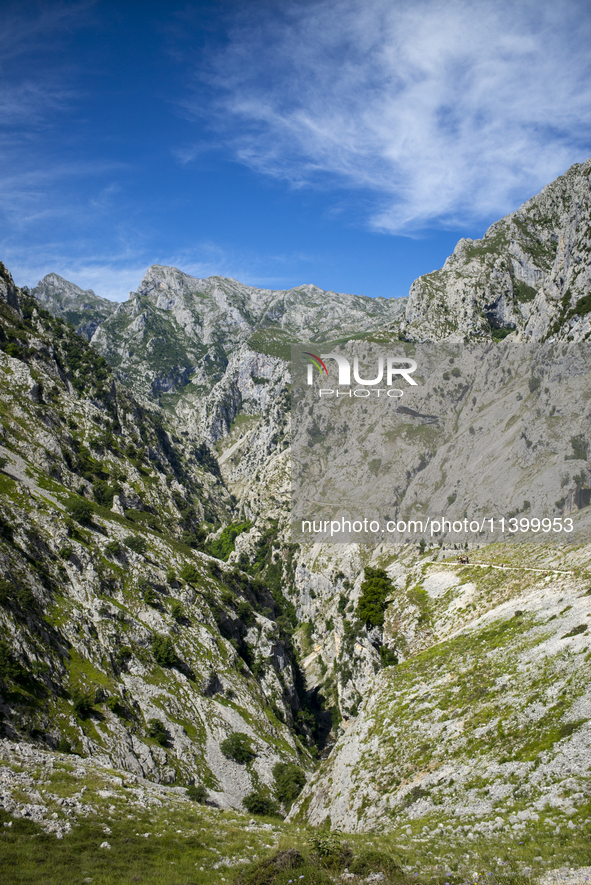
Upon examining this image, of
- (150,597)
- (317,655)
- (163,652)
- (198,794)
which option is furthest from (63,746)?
(317,655)

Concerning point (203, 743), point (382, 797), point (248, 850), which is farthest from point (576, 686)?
point (203, 743)

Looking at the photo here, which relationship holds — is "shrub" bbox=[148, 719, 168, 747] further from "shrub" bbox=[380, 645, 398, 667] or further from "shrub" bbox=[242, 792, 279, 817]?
"shrub" bbox=[380, 645, 398, 667]

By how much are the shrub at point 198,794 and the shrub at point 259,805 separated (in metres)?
7.01

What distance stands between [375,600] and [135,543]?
48195 millimetres

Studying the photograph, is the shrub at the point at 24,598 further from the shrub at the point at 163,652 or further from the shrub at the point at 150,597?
the shrub at the point at 150,597

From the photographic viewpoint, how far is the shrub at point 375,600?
74019mm

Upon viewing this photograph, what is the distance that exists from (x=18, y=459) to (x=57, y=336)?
114110 mm

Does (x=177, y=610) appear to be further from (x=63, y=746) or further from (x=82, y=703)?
(x=63, y=746)

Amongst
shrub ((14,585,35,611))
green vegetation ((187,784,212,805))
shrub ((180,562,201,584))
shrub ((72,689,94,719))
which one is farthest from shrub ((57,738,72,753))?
shrub ((180,562,201,584))

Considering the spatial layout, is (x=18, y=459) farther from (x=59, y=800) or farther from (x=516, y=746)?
(x=516, y=746)

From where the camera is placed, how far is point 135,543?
8856 centimetres

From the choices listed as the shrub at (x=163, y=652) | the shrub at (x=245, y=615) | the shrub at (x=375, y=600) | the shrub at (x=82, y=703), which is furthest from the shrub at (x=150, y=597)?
the shrub at (x=375, y=600)

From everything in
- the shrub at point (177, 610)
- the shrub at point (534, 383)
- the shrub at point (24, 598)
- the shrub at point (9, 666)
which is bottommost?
Answer: the shrub at point (177, 610)

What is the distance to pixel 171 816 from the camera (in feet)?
95.4
